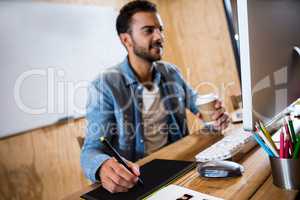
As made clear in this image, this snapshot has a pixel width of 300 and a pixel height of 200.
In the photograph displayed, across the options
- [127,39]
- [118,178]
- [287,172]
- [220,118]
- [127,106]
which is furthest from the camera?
[127,39]

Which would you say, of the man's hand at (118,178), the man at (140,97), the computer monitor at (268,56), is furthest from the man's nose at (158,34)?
the man's hand at (118,178)

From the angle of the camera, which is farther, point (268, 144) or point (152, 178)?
point (152, 178)

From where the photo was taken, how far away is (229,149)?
2.84 feet

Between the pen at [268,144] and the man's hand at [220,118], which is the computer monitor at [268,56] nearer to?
the pen at [268,144]

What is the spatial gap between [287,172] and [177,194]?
0.80 feet

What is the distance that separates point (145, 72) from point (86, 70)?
79 cm

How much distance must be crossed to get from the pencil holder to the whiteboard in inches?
66.8

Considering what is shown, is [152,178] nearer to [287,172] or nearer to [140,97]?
[287,172]

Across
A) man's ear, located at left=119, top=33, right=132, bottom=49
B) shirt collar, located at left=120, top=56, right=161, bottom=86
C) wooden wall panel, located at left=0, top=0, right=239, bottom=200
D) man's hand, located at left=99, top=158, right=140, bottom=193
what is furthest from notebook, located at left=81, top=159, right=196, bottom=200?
wooden wall panel, located at left=0, top=0, right=239, bottom=200

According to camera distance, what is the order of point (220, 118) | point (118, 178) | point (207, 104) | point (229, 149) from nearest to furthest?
point (118, 178) < point (229, 149) < point (207, 104) < point (220, 118)

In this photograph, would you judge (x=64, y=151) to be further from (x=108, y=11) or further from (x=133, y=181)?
(x=133, y=181)

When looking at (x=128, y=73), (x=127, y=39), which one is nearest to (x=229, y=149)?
(x=128, y=73)

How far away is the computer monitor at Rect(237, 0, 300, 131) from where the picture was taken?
28.3 inches

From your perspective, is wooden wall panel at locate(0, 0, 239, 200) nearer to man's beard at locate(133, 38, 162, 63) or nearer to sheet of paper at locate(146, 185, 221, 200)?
man's beard at locate(133, 38, 162, 63)
